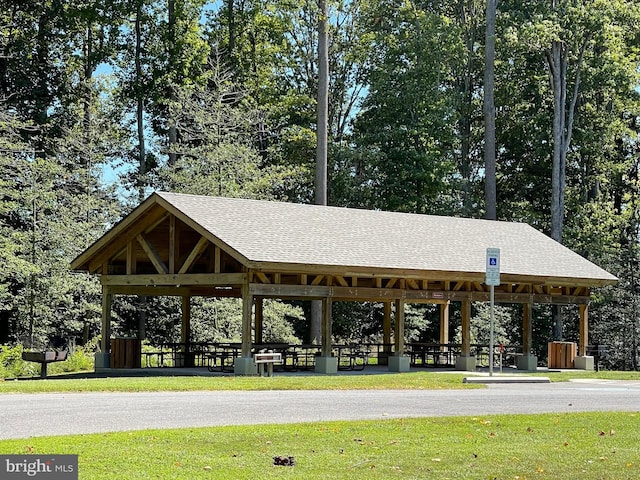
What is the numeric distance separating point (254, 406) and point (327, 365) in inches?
413

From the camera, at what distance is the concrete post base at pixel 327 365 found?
26.6 m

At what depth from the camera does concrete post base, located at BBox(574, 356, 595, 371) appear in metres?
32.1

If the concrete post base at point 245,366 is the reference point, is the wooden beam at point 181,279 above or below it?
above

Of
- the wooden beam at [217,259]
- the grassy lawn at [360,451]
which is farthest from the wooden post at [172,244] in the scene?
the grassy lawn at [360,451]

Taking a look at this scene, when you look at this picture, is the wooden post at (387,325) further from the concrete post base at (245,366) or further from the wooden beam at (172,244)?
the concrete post base at (245,366)

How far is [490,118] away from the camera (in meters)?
47.2

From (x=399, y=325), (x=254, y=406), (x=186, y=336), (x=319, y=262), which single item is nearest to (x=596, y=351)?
(x=399, y=325)

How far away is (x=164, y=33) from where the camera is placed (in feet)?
153

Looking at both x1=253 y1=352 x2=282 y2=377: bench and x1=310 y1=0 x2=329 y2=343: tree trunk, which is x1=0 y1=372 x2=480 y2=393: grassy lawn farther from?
x1=310 y1=0 x2=329 y2=343: tree trunk

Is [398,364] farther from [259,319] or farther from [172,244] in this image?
[172,244]

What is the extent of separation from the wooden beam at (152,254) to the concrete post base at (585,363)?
12.9 metres

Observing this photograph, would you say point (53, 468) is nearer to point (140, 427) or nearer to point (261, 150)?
point (140, 427)

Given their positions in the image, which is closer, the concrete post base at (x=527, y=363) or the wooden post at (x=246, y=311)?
the wooden post at (x=246, y=311)

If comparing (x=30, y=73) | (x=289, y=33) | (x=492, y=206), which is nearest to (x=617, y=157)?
(x=492, y=206)
